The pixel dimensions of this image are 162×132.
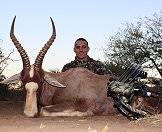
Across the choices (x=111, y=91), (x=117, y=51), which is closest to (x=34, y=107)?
(x=111, y=91)

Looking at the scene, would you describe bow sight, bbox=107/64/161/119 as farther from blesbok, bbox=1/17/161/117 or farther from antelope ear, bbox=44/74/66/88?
antelope ear, bbox=44/74/66/88

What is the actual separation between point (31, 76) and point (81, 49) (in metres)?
1.74


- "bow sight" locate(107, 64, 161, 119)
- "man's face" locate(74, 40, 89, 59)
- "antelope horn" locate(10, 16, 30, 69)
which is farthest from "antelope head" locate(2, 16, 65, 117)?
"bow sight" locate(107, 64, 161, 119)

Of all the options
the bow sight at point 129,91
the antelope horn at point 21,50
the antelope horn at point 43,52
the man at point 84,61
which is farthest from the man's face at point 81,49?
the bow sight at point 129,91

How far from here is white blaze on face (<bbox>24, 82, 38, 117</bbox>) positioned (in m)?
5.77

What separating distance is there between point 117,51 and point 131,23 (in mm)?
1318

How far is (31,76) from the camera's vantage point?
604 cm

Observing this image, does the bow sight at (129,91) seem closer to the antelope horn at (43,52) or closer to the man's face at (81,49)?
the antelope horn at (43,52)

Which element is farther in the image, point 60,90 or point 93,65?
point 93,65

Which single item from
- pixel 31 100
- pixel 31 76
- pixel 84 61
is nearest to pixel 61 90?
pixel 31 76

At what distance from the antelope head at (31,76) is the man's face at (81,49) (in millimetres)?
933

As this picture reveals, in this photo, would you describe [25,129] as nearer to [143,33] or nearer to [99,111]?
[99,111]

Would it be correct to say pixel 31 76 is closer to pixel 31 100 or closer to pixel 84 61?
pixel 31 100

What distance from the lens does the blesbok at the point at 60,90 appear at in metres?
6.05
